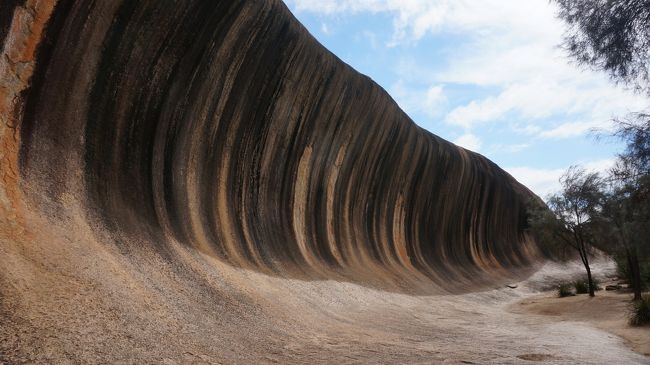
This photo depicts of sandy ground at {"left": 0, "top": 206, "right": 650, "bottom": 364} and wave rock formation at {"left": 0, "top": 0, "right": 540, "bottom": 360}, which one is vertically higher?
wave rock formation at {"left": 0, "top": 0, "right": 540, "bottom": 360}

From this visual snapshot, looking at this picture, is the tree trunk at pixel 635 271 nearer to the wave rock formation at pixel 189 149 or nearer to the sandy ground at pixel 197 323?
the wave rock formation at pixel 189 149

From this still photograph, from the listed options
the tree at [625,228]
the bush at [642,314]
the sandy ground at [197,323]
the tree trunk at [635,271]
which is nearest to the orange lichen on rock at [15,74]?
the sandy ground at [197,323]

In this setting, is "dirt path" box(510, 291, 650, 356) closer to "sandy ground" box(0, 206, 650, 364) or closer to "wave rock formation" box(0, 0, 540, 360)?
"sandy ground" box(0, 206, 650, 364)

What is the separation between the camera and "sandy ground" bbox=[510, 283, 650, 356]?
9.89 metres

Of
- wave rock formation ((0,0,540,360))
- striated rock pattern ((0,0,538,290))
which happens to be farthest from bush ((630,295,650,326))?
striated rock pattern ((0,0,538,290))

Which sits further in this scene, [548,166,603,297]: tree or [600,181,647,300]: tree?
[548,166,603,297]: tree

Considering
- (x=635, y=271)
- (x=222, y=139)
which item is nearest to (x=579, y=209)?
(x=635, y=271)

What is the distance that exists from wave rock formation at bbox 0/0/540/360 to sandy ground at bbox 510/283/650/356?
3.79 meters

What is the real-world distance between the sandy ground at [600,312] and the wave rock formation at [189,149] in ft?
12.4

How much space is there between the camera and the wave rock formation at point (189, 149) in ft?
20.1

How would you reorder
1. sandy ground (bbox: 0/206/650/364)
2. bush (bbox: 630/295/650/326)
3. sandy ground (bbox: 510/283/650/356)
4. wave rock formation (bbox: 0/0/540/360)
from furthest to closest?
bush (bbox: 630/295/650/326)
sandy ground (bbox: 510/283/650/356)
wave rock formation (bbox: 0/0/540/360)
sandy ground (bbox: 0/206/650/364)

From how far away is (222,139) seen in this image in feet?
35.8

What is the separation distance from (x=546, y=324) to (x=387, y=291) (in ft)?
14.1

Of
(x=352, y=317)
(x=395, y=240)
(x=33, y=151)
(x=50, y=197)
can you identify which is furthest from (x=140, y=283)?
(x=395, y=240)
